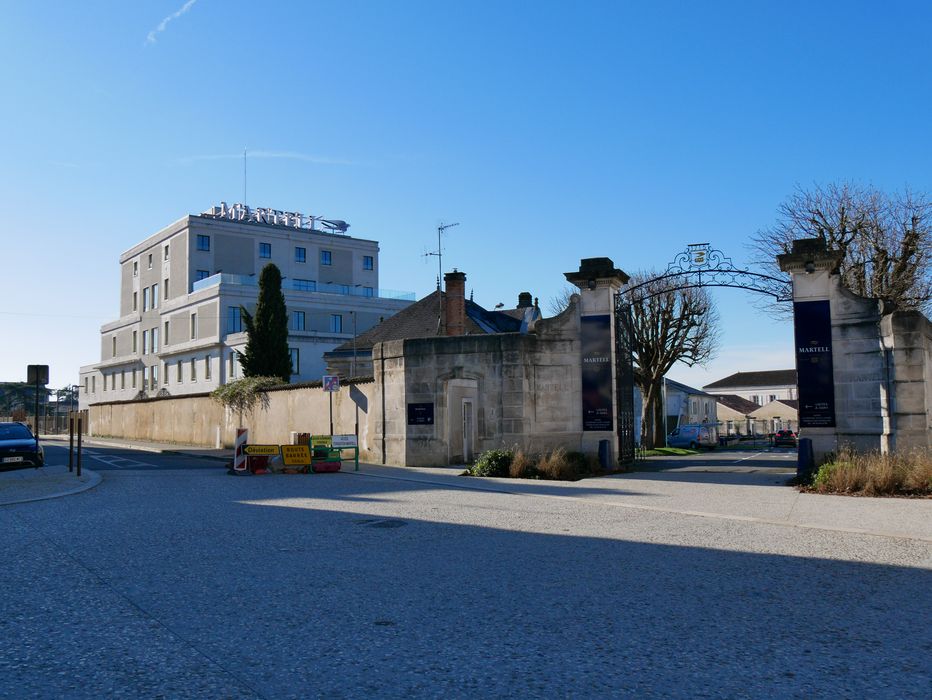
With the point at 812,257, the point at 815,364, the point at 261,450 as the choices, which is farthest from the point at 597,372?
the point at 261,450

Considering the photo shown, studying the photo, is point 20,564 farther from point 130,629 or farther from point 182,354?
point 182,354

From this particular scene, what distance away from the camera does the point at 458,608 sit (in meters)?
6.50

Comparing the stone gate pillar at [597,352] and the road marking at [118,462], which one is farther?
the road marking at [118,462]

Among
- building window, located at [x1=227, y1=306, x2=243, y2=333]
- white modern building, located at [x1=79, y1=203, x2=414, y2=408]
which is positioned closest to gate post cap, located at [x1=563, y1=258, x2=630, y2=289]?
white modern building, located at [x1=79, y1=203, x2=414, y2=408]

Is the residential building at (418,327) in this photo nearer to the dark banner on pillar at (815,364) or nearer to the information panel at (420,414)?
the information panel at (420,414)

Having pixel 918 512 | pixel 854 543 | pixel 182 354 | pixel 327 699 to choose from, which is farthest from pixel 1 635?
pixel 182 354

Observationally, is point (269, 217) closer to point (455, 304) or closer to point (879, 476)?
point (455, 304)

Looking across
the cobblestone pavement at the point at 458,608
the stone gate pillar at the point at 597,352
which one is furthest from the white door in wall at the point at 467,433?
the cobblestone pavement at the point at 458,608

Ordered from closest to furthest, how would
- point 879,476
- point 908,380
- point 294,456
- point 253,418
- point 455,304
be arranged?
point 879,476
point 908,380
point 294,456
point 253,418
point 455,304

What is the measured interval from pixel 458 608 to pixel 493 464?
549 inches

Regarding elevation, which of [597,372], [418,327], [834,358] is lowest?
[597,372]

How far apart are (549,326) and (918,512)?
10714 mm

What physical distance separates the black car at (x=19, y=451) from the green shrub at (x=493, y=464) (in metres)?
12.5

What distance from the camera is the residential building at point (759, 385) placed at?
131750 millimetres
